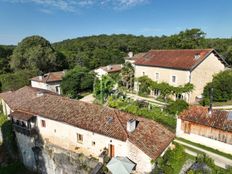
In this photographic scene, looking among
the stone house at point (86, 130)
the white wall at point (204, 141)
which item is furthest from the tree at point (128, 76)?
the white wall at point (204, 141)

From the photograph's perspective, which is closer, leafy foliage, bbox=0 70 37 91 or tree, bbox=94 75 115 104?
tree, bbox=94 75 115 104

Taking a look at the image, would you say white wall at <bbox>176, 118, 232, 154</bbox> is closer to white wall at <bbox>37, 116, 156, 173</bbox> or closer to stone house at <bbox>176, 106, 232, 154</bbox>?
stone house at <bbox>176, 106, 232, 154</bbox>

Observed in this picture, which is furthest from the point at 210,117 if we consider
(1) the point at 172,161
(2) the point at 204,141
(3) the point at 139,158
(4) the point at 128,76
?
(4) the point at 128,76

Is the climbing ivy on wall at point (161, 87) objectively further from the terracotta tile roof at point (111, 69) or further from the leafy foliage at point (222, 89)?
the terracotta tile roof at point (111, 69)

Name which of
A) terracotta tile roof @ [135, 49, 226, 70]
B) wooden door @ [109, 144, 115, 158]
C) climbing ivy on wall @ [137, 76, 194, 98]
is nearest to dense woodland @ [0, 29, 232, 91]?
terracotta tile roof @ [135, 49, 226, 70]

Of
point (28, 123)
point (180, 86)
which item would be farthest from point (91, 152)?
point (180, 86)

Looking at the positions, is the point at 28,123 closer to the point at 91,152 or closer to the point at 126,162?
the point at 91,152

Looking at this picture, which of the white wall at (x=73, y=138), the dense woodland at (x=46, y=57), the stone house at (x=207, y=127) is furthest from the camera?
the dense woodland at (x=46, y=57)
